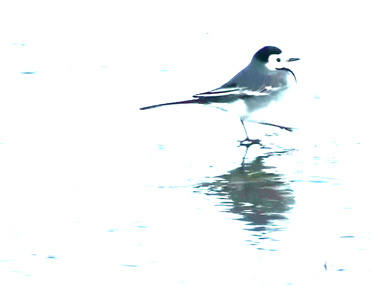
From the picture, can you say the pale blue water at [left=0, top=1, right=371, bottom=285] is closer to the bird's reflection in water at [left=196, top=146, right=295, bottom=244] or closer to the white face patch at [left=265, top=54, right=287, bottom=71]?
the bird's reflection in water at [left=196, top=146, right=295, bottom=244]

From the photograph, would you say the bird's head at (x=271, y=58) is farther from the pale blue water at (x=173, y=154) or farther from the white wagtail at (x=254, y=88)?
the pale blue water at (x=173, y=154)

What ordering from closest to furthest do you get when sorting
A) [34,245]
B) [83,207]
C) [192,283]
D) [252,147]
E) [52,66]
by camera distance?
[192,283], [34,245], [83,207], [252,147], [52,66]

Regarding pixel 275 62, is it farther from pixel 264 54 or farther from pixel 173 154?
pixel 173 154

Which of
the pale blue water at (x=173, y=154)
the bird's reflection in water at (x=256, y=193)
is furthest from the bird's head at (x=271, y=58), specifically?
the bird's reflection in water at (x=256, y=193)

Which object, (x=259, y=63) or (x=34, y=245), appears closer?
(x=34, y=245)

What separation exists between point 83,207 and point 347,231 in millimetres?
1622

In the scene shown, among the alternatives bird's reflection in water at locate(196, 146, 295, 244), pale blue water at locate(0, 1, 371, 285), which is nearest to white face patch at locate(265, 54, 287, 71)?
pale blue water at locate(0, 1, 371, 285)

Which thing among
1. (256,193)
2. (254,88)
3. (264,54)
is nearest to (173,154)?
(256,193)

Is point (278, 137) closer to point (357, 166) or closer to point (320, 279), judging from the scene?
point (357, 166)

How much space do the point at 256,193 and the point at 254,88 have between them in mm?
2333

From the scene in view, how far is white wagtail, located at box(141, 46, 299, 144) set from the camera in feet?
31.3

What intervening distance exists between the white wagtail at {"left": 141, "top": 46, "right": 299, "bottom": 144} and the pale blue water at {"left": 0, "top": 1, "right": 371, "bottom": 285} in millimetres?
207

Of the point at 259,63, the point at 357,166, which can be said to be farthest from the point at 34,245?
the point at 259,63

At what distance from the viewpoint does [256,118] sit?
31.9 feet
